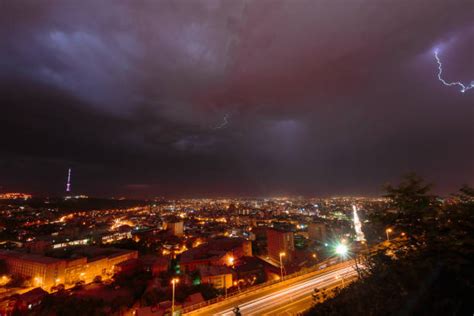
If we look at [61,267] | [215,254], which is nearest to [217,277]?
[215,254]

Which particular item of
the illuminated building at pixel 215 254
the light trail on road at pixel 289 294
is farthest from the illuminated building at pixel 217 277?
the light trail on road at pixel 289 294

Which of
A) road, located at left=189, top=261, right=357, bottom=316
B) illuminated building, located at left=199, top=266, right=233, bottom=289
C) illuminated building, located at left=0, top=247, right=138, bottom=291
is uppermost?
road, located at left=189, top=261, right=357, bottom=316

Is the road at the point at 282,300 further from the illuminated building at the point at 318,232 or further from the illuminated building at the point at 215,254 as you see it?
the illuminated building at the point at 318,232

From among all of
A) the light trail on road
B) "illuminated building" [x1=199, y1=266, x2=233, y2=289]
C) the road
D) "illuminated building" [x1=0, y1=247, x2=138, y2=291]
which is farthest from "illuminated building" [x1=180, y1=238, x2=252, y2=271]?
the light trail on road

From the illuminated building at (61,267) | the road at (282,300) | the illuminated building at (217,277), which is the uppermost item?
the road at (282,300)

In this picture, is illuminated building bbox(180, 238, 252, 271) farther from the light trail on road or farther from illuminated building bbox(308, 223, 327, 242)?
illuminated building bbox(308, 223, 327, 242)

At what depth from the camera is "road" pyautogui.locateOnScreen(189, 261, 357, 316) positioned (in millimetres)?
10023

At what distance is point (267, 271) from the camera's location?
25.1 meters

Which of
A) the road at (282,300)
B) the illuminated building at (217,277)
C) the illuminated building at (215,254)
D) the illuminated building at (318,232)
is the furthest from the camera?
the illuminated building at (318,232)

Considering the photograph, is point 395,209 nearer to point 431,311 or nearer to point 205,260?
point 431,311

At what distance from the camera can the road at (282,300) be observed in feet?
32.9

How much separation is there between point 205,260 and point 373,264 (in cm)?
2486

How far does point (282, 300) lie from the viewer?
10.9 metres

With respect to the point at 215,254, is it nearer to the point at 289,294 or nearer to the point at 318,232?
the point at 289,294
